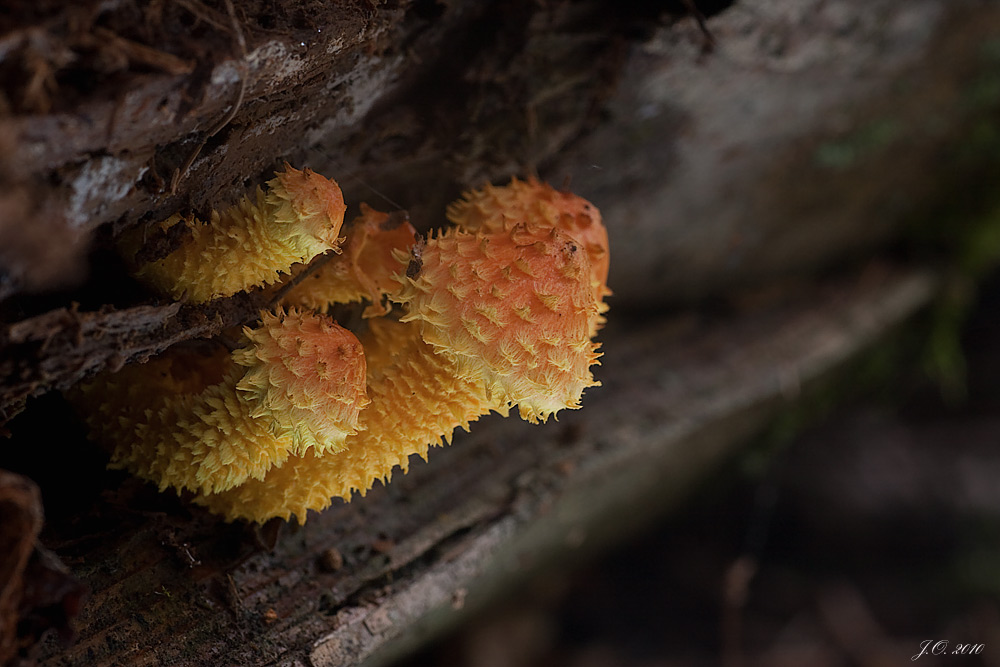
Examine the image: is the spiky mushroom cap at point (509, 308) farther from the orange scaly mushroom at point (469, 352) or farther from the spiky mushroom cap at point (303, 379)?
the spiky mushroom cap at point (303, 379)

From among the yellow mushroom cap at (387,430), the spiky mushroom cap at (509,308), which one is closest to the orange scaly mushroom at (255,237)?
the spiky mushroom cap at (509,308)

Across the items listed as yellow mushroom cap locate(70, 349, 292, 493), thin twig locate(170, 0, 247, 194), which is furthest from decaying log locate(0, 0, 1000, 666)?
yellow mushroom cap locate(70, 349, 292, 493)

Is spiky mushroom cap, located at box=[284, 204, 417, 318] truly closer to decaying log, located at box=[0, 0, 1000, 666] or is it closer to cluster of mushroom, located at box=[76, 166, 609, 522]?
cluster of mushroom, located at box=[76, 166, 609, 522]

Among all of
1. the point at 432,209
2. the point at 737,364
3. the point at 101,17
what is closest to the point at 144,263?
the point at 101,17

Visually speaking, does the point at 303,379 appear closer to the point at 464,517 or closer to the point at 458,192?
the point at 458,192

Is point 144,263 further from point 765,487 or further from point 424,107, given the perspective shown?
point 765,487

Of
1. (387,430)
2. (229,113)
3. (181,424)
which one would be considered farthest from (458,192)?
(181,424)
